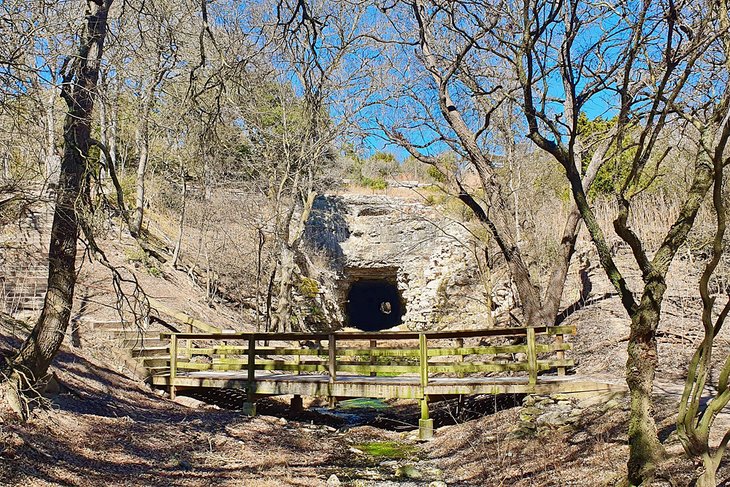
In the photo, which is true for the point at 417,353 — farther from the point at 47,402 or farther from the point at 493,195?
the point at 47,402

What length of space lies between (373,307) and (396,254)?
6.35 metres

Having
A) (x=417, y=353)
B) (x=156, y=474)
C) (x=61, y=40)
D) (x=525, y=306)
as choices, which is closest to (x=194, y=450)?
(x=156, y=474)

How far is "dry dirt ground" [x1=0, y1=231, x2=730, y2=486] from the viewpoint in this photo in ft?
→ 18.7

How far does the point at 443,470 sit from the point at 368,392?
98.2 inches

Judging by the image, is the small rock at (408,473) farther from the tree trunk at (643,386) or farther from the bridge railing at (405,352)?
the tree trunk at (643,386)

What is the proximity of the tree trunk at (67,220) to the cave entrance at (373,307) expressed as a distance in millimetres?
21651

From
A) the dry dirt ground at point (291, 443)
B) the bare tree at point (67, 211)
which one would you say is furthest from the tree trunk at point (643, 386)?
the bare tree at point (67, 211)

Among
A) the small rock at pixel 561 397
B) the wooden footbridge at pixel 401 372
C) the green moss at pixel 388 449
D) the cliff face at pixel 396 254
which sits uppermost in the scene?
the cliff face at pixel 396 254

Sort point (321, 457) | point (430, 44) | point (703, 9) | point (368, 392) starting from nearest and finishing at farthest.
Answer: point (703, 9), point (321, 457), point (368, 392), point (430, 44)

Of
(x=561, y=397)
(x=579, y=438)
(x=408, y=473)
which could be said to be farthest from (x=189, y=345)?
(x=579, y=438)

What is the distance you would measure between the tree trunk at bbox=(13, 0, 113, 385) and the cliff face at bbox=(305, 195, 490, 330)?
1590 cm

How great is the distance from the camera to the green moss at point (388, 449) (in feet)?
27.5

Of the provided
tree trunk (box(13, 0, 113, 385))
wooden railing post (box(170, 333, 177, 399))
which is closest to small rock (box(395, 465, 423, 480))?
tree trunk (box(13, 0, 113, 385))

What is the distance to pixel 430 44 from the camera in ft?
34.4
